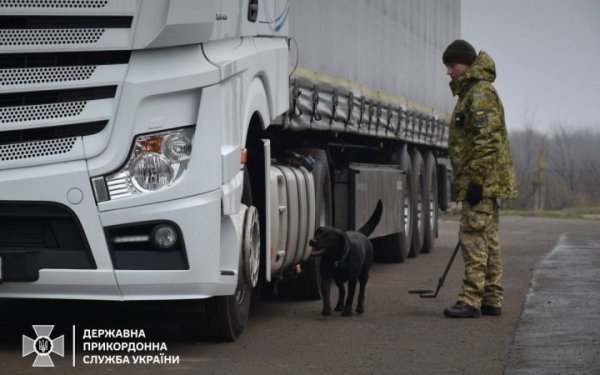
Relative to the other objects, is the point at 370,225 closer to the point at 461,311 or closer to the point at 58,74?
the point at 461,311

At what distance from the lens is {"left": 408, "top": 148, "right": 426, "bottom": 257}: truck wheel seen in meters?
18.2

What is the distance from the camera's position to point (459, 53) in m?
10.8

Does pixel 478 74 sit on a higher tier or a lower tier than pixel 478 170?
higher

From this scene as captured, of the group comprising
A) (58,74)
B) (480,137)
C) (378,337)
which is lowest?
(378,337)

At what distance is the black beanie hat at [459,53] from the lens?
10.7m

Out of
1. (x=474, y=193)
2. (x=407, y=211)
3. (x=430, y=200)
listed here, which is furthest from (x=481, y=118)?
(x=430, y=200)

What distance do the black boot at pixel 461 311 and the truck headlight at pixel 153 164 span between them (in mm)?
3592

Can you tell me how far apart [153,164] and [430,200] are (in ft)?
39.8

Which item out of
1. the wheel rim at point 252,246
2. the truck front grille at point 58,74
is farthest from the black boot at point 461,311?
the truck front grille at point 58,74

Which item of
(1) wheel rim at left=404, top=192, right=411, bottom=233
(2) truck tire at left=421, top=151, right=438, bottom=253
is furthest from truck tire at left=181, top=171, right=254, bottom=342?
(2) truck tire at left=421, top=151, right=438, bottom=253

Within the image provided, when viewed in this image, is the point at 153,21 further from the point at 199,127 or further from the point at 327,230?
the point at 327,230

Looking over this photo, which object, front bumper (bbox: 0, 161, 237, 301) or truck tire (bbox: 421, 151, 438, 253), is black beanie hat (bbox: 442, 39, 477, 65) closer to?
front bumper (bbox: 0, 161, 237, 301)

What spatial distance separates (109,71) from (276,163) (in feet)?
10.5

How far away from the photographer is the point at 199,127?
772 centimetres
